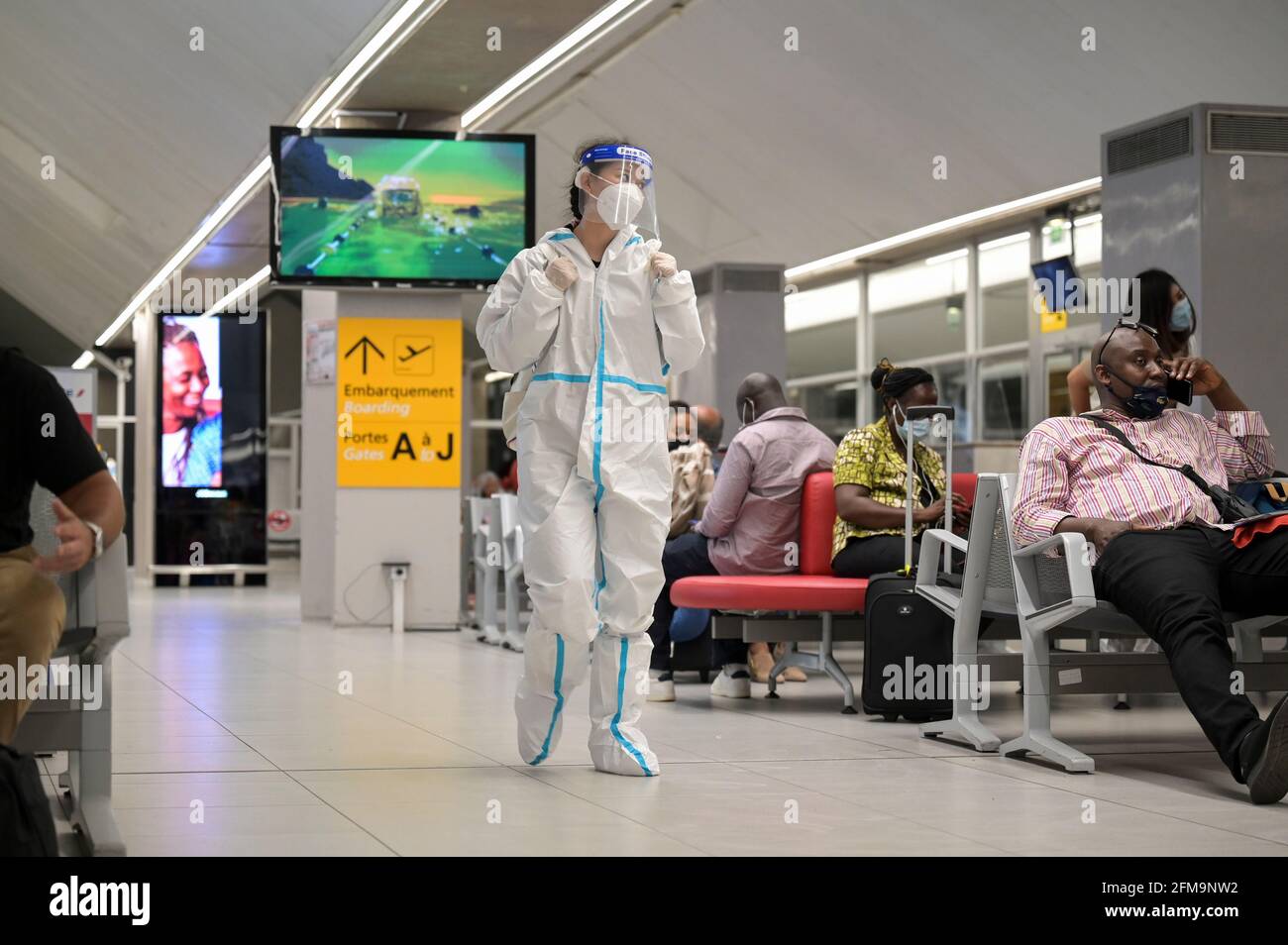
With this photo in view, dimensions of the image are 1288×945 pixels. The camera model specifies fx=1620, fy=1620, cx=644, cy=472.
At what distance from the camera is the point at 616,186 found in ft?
14.7

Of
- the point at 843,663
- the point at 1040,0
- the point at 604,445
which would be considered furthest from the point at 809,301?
the point at 604,445

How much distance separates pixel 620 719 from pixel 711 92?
10.1 m

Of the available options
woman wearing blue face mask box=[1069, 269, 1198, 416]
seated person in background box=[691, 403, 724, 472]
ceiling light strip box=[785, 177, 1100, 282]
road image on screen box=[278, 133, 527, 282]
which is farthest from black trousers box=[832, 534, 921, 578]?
ceiling light strip box=[785, 177, 1100, 282]

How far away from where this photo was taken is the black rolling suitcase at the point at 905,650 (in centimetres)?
571

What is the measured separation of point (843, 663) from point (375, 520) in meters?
4.01

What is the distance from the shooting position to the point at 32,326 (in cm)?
347

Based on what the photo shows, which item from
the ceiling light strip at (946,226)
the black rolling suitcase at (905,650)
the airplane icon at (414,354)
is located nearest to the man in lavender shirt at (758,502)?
the black rolling suitcase at (905,650)

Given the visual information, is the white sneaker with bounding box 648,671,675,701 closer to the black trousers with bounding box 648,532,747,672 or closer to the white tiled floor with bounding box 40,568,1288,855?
the white tiled floor with bounding box 40,568,1288,855

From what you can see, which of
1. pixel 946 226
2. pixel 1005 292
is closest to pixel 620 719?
pixel 946 226

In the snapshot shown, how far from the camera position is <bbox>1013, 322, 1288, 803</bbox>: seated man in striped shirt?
410cm

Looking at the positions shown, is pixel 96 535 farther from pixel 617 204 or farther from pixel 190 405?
pixel 190 405

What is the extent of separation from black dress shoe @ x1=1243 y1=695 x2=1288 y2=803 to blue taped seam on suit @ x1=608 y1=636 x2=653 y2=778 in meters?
1.55
